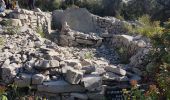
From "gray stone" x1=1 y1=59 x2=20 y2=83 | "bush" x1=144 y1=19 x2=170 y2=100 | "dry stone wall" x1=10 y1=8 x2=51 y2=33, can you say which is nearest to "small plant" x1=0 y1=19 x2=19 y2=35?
"dry stone wall" x1=10 y1=8 x2=51 y2=33

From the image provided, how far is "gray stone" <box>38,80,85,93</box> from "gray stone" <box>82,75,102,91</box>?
187 millimetres

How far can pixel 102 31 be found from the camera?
1441 centimetres

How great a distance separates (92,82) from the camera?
26.1 feet

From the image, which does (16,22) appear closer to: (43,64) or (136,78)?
(43,64)

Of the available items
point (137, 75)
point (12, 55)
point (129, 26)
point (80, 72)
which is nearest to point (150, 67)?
point (137, 75)

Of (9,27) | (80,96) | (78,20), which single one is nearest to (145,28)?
(78,20)

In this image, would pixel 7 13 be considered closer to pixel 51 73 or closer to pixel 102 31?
pixel 102 31

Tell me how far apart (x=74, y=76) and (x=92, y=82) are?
0.39m

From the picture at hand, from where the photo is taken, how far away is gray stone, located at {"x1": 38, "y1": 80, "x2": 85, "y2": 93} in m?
7.89

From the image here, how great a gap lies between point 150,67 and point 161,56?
0.38 metres

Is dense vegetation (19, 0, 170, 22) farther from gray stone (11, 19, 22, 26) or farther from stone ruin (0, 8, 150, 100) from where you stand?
stone ruin (0, 8, 150, 100)

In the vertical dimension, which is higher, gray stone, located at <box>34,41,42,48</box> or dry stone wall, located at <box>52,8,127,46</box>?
gray stone, located at <box>34,41,42,48</box>

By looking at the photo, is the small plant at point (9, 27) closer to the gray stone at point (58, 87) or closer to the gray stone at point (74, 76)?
the gray stone at point (58, 87)

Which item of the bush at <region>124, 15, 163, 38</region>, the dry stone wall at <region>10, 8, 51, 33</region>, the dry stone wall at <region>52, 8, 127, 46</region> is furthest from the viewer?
the dry stone wall at <region>52, 8, 127, 46</region>
